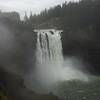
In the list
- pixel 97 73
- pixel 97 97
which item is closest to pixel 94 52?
pixel 97 73

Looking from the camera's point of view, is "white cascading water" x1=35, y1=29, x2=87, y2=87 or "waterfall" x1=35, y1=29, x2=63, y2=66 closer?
"white cascading water" x1=35, y1=29, x2=87, y2=87

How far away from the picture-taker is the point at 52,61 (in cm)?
5359

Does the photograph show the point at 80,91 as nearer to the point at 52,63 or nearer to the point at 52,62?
the point at 52,63

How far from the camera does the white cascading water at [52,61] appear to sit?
50.3 meters

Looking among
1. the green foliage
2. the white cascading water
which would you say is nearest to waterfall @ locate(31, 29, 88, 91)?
the white cascading water

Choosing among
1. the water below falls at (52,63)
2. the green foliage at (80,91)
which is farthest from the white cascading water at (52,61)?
the green foliage at (80,91)

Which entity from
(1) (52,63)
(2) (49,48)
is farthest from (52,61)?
(2) (49,48)

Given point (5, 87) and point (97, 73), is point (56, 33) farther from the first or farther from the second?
point (5, 87)

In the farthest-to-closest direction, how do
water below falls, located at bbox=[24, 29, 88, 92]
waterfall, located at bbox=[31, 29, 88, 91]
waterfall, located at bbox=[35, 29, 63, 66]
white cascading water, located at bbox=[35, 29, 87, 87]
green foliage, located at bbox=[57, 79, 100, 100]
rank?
1. waterfall, located at bbox=[35, 29, 63, 66]
2. white cascading water, located at bbox=[35, 29, 87, 87]
3. waterfall, located at bbox=[31, 29, 88, 91]
4. water below falls, located at bbox=[24, 29, 88, 92]
5. green foliage, located at bbox=[57, 79, 100, 100]

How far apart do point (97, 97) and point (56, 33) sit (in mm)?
25626

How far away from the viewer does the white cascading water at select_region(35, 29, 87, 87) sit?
5031 centimetres

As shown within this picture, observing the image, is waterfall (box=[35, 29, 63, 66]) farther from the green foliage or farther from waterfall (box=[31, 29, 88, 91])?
the green foliage

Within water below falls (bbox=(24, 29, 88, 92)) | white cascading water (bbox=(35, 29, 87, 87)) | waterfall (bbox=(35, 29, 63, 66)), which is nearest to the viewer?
water below falls (bbox=(24, 29, 88, 92))

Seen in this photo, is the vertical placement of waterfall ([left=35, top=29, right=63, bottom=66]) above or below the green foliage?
above
